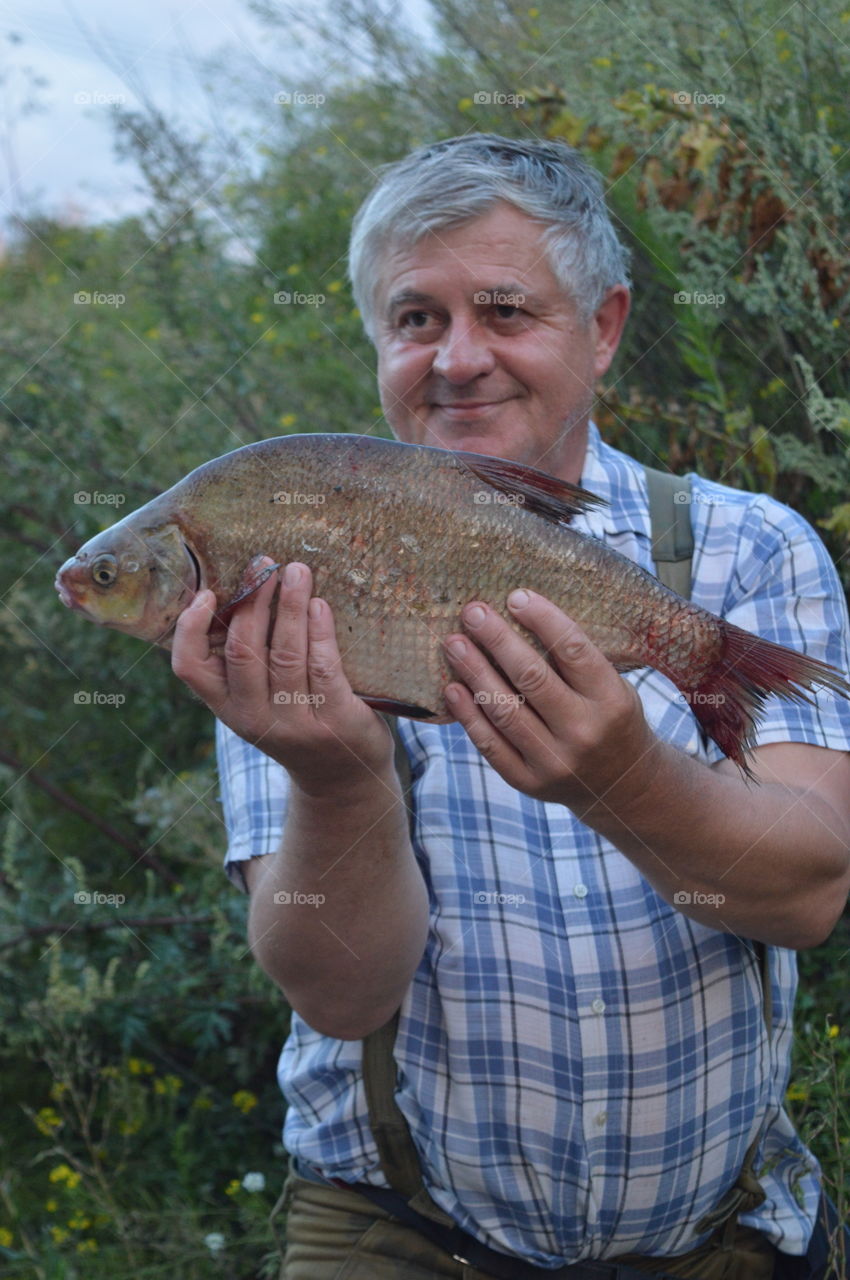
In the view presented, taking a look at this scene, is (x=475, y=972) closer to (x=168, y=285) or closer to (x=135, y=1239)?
(x=135, y=1239)

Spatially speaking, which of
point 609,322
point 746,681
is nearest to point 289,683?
point 746,681

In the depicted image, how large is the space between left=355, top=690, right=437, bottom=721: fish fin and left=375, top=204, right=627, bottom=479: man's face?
760mm

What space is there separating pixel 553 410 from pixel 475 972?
43.8 inches

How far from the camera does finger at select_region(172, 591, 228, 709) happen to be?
1791 mm

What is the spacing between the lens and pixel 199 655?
1837 mm

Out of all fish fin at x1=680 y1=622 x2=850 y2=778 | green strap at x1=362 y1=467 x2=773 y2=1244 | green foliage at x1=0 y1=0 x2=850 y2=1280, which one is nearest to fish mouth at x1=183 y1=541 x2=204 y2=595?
green strap at x1=362 y1=467 x2=773 y2=1244

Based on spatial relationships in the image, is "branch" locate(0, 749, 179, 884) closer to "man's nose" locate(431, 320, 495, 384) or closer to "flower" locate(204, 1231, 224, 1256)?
"flower" locate(204, 1231, 224, 1256)

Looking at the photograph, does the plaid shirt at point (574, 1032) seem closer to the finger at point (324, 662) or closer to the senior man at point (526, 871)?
the senior man at point (526, 871)

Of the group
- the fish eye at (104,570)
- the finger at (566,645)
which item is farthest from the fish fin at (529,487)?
the fish eye at (104,570)

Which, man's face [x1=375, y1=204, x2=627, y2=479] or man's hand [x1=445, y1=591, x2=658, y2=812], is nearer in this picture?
man's hand [x1=445, y1=591, x2=658, y2=812]

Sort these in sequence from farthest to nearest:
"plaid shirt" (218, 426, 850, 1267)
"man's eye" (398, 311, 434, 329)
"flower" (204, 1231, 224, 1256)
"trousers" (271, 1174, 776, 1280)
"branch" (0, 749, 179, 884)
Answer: "branch" (0, 749, 179, 884) → "flower" (204, 1231, 224, 1256) → "man's eye" (398, 311, 434, 329) → "trousers" (271, 1174, 776, 1280) → "plaid shirt" (218, 426, 850, 1267)

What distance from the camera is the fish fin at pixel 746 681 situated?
1.81 metres

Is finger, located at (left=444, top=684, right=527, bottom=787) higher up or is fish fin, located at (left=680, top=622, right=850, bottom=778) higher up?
fish fin, located at (left=680, top=622, right=850, bottom=778)

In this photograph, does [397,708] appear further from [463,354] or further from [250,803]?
[463,354]
